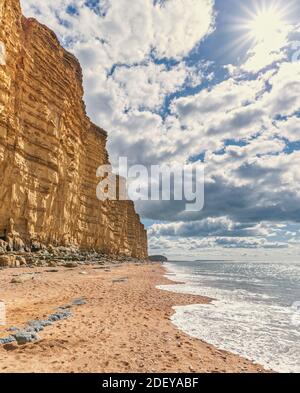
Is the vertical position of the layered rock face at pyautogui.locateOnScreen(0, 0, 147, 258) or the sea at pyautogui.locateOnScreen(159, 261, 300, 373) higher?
the layered rock face at pyautogui.locateOnScreen(0, 0, 147, 258)

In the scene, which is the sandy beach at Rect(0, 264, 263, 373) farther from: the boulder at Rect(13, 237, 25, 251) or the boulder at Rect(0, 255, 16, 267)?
the boulder at Rect(13, 237, 25, 251)

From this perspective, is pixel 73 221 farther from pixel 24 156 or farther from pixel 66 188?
pixel 24 156

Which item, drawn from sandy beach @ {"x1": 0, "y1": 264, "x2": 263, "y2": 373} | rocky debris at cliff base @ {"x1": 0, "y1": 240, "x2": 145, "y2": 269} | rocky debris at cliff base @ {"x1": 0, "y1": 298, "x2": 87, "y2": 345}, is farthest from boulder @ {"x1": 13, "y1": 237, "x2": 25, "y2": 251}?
rocky debris at cliff base @ {"x1": 0, "y1": 298, "x2": 87, "y2": 345}

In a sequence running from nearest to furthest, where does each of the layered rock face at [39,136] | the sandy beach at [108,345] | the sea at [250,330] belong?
the sandy beach at [108,345], the sea at [250,330], the layered rock face at [39,136]

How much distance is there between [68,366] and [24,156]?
25.2 m

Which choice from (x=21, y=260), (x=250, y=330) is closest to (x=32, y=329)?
(x=250, y=330)

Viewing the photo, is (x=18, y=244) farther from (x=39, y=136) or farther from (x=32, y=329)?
(x=32, y=329)

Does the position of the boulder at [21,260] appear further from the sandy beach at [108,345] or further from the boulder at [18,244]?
the sandy beach at [108,345]

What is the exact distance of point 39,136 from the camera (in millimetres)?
28750

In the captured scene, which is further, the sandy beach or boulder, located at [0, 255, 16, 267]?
boulder, located at [0, 255, 16, 267]

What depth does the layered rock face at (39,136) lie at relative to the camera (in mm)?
23172

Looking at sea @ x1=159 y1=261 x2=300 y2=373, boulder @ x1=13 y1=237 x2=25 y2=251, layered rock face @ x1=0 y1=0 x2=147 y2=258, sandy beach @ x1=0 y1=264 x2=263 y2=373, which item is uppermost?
layered rock face @ x1=0 y1=0 x2=147 y2=258

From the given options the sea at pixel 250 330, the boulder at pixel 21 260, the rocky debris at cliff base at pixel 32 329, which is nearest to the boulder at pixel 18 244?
the boulder at pixel 21 260

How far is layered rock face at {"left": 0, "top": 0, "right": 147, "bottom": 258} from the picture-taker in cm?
2317
